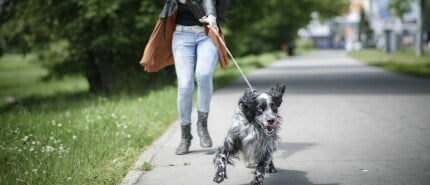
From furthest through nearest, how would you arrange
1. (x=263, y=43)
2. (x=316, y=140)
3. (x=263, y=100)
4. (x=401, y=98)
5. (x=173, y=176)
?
(x=263, y=43) < (x=401, y=98) < (x=316, y=140) < (x=173, y=176) < (x=263, y=100)

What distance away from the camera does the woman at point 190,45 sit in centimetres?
672

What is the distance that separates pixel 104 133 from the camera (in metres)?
8.16

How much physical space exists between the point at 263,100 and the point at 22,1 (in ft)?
46.2

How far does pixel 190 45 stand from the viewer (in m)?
6.80

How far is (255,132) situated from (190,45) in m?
1.76

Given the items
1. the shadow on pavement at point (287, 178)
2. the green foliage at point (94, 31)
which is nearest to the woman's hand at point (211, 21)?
the shadow on pavement at point (287, 178)

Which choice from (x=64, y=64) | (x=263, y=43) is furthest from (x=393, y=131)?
(x=263, y=43)

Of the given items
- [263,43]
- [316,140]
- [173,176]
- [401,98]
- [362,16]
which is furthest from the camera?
Answer: [362,16]

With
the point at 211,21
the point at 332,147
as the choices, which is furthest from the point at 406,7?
the point at 211,21

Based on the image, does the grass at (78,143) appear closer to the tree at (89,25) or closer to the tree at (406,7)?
the tree at (89,25)

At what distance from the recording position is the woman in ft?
22.0

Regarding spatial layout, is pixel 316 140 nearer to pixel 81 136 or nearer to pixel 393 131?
pixel 393 131

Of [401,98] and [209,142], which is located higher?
[209,142]

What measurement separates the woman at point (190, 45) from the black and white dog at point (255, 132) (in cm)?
143
